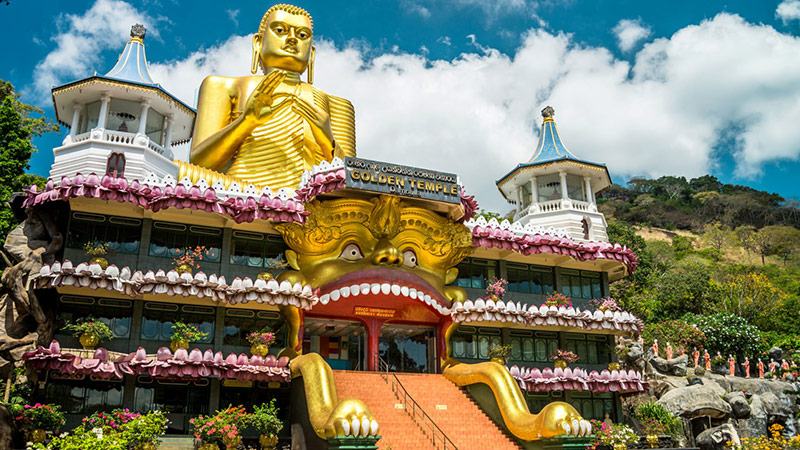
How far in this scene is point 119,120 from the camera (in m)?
26.2

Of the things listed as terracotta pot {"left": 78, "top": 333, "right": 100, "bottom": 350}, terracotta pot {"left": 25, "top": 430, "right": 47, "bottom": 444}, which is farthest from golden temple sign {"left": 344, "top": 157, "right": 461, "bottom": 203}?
terracotta pot {"left": 25, "top": 430, "right": 47, "bottom": 444}

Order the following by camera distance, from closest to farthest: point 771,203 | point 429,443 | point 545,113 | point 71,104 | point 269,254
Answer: point 429,443 → point 269,254 → point 71,104 → point 545,113 → point 771,203

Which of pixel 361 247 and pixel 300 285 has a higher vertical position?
pixel 361 247

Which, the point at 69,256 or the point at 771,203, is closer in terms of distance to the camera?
the point at 69,256

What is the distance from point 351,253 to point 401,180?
3005mm

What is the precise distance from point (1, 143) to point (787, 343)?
43.9 metres

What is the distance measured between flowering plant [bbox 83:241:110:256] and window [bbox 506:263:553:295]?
45.9ft

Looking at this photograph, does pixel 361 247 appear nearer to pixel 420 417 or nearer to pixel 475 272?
pixel 475 272

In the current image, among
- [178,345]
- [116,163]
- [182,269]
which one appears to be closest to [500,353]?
[178,345]

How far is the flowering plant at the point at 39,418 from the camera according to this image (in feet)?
51.3

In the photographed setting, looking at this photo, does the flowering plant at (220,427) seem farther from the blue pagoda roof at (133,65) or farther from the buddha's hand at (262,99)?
the blue pagoda roof at (133,65)

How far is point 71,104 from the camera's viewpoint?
25.2 m

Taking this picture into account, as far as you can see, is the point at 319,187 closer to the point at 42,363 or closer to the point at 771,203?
the point at 42,363

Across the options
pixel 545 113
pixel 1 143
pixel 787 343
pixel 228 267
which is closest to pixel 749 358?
pixel 787 343
